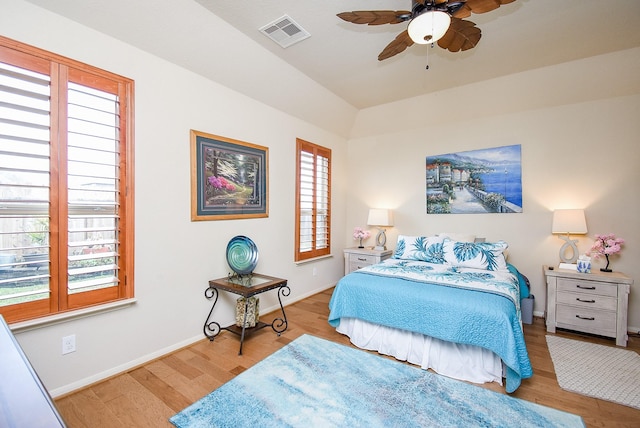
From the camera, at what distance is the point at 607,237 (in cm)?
312

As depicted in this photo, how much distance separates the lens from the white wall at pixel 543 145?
3156mm

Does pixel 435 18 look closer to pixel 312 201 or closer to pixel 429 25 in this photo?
pixel 429 25

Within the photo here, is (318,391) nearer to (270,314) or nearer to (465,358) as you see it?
(465,358)

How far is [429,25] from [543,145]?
2772mm

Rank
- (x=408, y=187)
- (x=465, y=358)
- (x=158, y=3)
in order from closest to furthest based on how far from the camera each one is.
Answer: (x=158, y=3) < (x=465, y=358) < (x=408, y=187)

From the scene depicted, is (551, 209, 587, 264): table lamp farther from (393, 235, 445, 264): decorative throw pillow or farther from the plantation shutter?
the plantation shutter

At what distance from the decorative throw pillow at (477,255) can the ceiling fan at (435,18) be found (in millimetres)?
2091

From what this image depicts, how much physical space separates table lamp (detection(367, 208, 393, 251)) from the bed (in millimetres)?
1272

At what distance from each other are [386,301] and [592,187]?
2.88 m

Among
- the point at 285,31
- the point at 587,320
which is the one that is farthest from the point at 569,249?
the point at 285,31

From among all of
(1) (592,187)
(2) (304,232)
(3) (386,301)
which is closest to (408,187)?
(2) (304,232)

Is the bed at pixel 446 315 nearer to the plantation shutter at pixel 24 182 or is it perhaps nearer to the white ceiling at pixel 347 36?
the white ceiling at pixel 347 36

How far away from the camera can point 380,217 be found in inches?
178

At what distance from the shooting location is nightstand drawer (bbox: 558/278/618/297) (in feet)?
9.37
